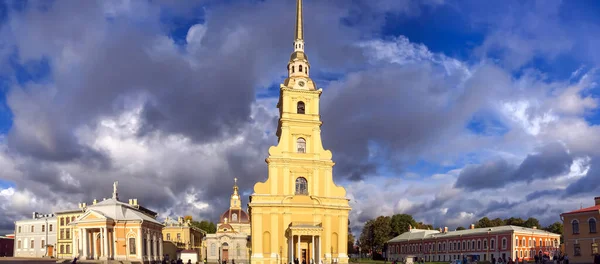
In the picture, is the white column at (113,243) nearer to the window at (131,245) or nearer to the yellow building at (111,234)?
the yellow building at (111,234)

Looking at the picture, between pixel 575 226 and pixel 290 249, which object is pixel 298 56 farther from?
pixel 575 226

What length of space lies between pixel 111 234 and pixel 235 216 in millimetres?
48961

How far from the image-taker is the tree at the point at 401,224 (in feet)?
350

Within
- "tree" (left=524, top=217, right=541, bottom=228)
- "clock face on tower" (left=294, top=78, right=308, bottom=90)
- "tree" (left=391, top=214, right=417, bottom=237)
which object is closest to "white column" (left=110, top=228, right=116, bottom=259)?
"clock face on tower" (left=294, top=78, right=308, bottom=90)

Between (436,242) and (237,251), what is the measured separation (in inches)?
1342

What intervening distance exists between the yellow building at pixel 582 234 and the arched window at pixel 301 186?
26.2m

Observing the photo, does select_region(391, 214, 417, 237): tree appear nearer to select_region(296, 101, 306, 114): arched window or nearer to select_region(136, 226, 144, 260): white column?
select_region(296, 101, 306, 114): arched window

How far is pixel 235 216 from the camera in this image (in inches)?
4213

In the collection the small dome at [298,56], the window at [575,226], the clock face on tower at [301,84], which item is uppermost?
the small dome at [298,56]

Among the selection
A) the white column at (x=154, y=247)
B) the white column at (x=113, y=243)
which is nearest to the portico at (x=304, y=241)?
the white column at (x=154, y=247)

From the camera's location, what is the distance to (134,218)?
60.4 m

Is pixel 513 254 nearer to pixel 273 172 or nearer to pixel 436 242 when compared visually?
pixel 436 242

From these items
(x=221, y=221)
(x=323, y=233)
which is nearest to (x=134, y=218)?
(x=323, y=233)

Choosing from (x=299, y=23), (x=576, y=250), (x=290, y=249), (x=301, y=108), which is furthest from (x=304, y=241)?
(x=299, y=23)
